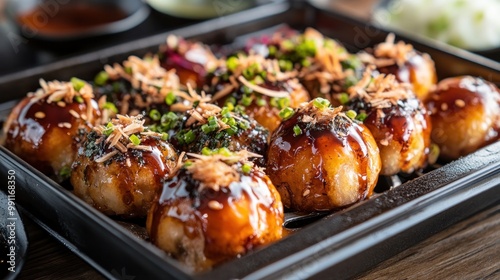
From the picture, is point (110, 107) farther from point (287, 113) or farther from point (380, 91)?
point (380, 91)

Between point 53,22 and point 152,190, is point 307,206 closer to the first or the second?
point 152,190

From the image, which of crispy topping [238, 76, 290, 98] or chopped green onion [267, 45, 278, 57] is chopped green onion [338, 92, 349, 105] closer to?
crispy topping [238, 76, 290, 98]

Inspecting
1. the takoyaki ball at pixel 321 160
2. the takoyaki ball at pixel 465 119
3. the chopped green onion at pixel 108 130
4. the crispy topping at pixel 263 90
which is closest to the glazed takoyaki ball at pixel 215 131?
the takoyaki ball at pixel 321 160

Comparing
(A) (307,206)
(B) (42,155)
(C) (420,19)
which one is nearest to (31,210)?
(B) (42,155)

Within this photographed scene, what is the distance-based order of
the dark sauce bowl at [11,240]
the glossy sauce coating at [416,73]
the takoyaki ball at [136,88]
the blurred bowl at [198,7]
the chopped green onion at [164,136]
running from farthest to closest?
the blurred bowl at [198,7]
the glossy sauce coating at [416,73]
the takoyaki ball at [136,88]
the chopped green onion at [164,136]
the dark sauce bowl at [11,240]

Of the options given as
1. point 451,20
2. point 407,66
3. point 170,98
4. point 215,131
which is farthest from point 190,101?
point 451,20

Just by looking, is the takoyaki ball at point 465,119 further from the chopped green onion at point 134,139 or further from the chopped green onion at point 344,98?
the chopped green onion at point 134,139

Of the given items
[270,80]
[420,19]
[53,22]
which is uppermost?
[270,80]

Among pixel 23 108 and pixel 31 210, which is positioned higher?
pixel 23 108
